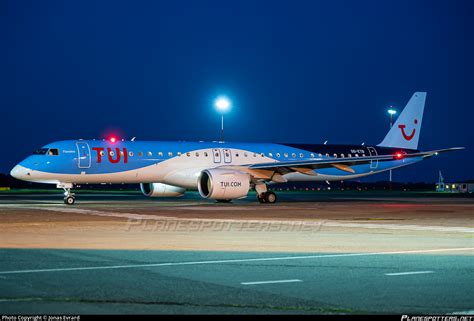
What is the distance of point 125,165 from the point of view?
37812mm

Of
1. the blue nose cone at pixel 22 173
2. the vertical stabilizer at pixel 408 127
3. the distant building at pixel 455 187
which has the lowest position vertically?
the distant building at pixel 455 187

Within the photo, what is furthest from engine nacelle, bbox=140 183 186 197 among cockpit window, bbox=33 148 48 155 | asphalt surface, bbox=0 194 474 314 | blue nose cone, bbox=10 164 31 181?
asphalt surface, bbox=0 194 474 314

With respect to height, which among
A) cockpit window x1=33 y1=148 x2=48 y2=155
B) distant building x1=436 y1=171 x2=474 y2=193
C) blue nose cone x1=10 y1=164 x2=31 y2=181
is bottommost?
distant building x1=436 y1=171 x2=474 y2=193

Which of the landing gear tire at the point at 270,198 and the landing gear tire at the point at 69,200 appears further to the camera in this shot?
the landing gear tire at the point at 270,198

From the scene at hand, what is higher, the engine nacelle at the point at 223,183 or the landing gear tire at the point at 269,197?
the engine nacelle at the point at 223,183

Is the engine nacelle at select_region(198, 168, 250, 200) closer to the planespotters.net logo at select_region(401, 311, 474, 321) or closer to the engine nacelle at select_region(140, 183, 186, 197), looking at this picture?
the engine nacelle at select_region(140, 183, 186, 197)

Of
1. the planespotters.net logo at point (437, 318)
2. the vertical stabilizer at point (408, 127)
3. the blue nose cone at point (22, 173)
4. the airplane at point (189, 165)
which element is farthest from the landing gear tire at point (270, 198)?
the planespotters.net logo at point (437, 318)

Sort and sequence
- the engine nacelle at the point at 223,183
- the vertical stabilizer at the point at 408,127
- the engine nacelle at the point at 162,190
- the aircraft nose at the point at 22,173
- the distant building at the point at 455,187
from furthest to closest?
the distant building at the point at 455,187 → the vertical stabilizer at the point at 408,127 → the engine nacelle at the point at 162,190 → the engine nacelle at the point at 223,183 → the aircraft nose at the point at 22,173

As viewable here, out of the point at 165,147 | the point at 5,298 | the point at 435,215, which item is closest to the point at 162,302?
the point at 5,298

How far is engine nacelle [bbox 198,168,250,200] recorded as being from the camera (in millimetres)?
36281

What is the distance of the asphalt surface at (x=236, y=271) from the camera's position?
8188 mm

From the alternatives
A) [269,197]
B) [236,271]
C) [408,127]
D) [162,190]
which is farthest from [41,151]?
[236,271]

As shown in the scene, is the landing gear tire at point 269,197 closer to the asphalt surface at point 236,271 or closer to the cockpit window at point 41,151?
the cockpit window at point 41,151

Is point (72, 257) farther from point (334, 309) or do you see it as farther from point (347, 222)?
point (347, 222)
